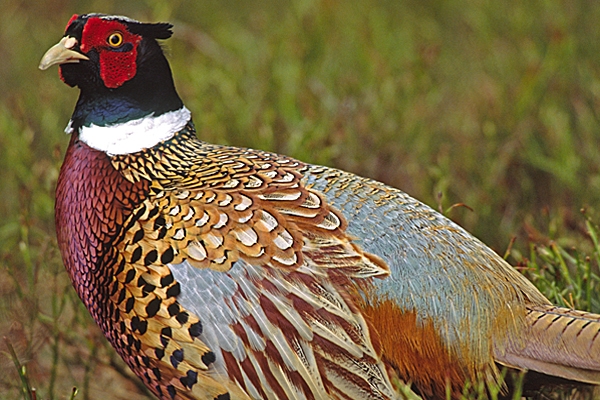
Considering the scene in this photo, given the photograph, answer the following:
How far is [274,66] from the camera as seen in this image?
18.2ft

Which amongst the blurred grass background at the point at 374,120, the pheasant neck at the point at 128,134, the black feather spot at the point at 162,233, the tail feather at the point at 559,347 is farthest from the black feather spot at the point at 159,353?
the tail feather at the point at 559,347

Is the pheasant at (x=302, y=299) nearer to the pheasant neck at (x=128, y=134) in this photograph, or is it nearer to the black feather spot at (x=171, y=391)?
the black feather spot at (x=171, y=391)

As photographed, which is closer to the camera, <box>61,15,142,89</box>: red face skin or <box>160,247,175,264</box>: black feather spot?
<box>160,247,175,264</box>: black feather spot

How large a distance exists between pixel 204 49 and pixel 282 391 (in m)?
3.81

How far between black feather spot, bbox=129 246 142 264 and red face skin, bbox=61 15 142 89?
2.15 ft

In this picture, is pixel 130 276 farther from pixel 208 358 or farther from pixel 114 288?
pixel 208 358

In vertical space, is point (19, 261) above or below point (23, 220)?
below

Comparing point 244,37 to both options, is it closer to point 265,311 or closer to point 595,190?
point 595,190

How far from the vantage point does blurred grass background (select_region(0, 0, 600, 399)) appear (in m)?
3.98

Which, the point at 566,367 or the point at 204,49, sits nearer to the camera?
the point at 566,367

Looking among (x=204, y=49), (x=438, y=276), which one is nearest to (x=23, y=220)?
(x=438, y=276)

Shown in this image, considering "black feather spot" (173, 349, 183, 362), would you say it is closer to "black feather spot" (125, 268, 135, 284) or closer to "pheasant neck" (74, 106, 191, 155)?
"black feather spot" (125, 268, 135, 284)

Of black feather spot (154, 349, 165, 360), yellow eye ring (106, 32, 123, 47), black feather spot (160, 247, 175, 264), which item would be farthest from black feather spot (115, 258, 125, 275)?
yellow eye ring (106, 32, 123, 47)

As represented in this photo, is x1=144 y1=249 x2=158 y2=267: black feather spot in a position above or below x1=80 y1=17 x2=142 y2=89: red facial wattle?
below
